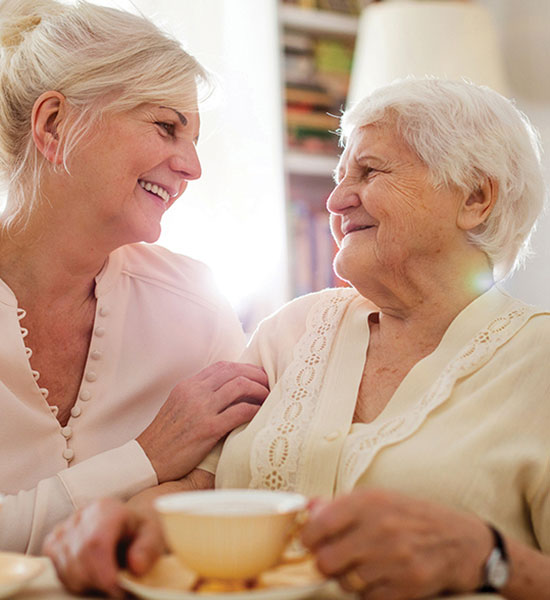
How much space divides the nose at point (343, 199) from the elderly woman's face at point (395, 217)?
12 mm

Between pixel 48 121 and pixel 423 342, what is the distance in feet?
2.83

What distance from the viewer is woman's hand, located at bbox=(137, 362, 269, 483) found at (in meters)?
1.35

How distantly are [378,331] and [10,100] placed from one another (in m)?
0.88

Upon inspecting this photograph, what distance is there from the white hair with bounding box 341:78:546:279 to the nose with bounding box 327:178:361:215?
0.39 feet

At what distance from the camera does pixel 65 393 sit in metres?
1.54

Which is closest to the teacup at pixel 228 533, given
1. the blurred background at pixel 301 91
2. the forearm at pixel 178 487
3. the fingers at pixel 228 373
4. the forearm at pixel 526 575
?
the forearm at pixel 526 575

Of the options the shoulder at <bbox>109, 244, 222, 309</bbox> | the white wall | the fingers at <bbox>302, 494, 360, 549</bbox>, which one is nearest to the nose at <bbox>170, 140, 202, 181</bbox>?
the shoulder at <bbox>109, 244, 222, 309</bbox>

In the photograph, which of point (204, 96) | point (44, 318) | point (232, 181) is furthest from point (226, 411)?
point (232, 181)

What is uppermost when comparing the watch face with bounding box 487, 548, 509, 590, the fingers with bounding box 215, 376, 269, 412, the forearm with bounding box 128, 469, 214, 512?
the watch face with bounding box 487, 548, 509, 590

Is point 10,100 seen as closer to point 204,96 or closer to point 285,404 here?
point 204,96

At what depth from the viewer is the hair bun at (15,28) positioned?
63.8 inches

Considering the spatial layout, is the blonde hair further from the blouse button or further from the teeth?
the blouse button

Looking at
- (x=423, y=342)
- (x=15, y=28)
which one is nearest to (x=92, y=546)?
(x=423, y=342)

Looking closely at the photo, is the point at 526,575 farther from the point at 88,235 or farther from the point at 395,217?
the point at 88,235
